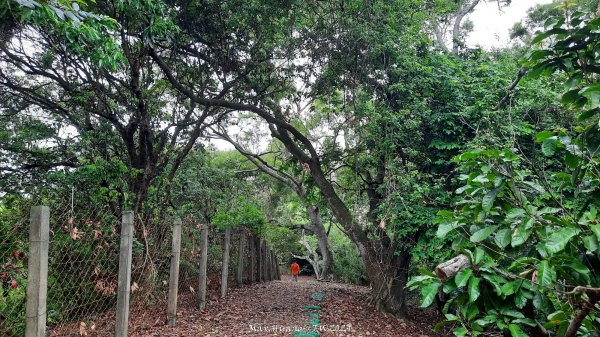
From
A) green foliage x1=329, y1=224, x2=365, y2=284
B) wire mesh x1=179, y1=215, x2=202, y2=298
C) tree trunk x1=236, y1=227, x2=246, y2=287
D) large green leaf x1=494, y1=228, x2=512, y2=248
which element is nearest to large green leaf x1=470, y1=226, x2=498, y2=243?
large green leaf x1=494, y1=228, x2=512, y2=248

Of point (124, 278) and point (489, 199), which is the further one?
point (124, 278)

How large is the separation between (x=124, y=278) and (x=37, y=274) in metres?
1.39

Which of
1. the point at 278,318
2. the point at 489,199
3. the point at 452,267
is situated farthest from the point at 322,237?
the point at 489,199

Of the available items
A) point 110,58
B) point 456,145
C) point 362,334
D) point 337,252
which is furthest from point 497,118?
point 337,252

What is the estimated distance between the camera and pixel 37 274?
321cm

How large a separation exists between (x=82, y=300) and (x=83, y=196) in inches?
104

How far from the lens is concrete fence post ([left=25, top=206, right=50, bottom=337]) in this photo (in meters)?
3.13

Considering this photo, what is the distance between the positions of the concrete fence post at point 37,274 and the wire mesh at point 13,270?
26 cm

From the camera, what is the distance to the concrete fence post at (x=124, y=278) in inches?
175

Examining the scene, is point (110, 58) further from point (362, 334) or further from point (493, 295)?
point (362, 334)

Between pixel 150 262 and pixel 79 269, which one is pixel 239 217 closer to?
pixel 150 262

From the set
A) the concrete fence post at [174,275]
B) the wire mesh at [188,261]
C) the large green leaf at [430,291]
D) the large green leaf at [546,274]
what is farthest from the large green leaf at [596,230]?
the wire mesh at [188,261]

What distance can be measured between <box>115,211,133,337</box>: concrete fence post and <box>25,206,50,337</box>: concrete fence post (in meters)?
1.27

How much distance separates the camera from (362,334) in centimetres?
640
